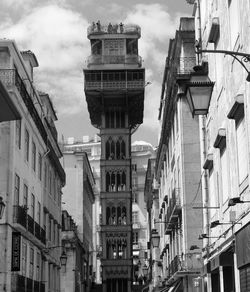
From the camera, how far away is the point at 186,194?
115ft

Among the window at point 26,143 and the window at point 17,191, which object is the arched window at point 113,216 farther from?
the window at point 17,191

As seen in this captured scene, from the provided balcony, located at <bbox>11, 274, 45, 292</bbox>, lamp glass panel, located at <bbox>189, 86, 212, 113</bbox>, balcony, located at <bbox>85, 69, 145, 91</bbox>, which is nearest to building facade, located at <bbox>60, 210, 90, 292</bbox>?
balcony, located at <bbox>11, 274, 45, 292</bbox>

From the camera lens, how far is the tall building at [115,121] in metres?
84.4

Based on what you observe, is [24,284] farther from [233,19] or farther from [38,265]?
[233,19]

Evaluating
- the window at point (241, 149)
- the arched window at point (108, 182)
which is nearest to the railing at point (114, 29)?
the arched window at point (108, 182)

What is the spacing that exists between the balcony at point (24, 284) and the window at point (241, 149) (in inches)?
771

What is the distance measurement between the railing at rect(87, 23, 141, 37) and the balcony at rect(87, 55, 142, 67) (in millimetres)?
4179

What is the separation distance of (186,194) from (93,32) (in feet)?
203

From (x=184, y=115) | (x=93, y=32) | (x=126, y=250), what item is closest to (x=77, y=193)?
(x=126, y=250)

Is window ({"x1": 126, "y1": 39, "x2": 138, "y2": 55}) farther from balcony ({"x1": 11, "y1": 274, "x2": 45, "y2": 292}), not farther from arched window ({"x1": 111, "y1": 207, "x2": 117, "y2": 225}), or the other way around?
balcony ({"x1": 11, "y1": 274, "x2": 45, "y2": 292})

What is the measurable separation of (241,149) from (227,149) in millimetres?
1830

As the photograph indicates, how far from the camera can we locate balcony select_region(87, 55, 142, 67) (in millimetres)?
91062

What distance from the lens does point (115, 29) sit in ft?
A: 312

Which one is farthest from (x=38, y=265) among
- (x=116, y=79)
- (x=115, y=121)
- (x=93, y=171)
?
(x=93, y=171)
